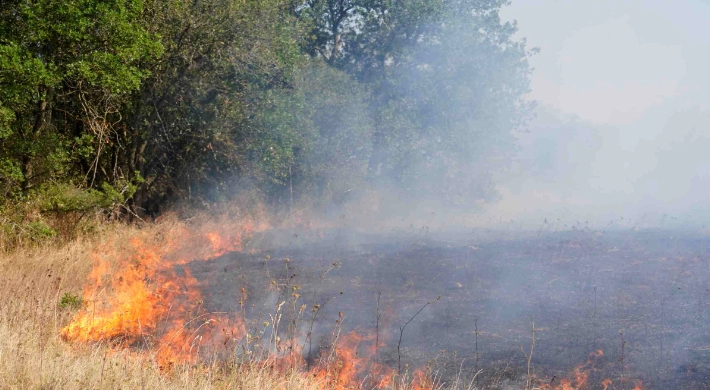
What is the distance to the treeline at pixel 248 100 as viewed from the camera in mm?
10516

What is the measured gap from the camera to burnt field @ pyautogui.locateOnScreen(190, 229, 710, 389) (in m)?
7.41

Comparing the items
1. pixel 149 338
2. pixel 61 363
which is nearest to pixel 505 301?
pixel 149 338

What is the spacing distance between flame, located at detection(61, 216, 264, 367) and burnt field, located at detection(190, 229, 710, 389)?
51cm

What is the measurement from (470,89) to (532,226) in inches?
255

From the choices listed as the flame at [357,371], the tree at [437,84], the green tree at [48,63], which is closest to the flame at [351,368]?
the flame at [357,371]

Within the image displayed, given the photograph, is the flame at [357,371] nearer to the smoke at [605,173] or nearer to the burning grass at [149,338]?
the burning grass at [149,338]

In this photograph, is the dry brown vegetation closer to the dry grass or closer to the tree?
the dry grass

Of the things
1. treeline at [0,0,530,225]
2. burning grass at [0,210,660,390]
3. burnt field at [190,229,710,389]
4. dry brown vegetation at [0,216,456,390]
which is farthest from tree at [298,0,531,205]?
Result: dry brown vegetation at [0,216,456,390]

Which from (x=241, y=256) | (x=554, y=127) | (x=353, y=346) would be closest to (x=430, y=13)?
(x=241, y=256)

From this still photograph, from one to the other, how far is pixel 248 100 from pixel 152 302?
7.94 m

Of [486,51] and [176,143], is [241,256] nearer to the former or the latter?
[176,143]

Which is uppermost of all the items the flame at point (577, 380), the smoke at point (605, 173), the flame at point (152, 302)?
the smoke at point (605, 173)

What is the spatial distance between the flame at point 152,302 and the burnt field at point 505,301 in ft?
1.66

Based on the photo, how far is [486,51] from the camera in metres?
24.7
